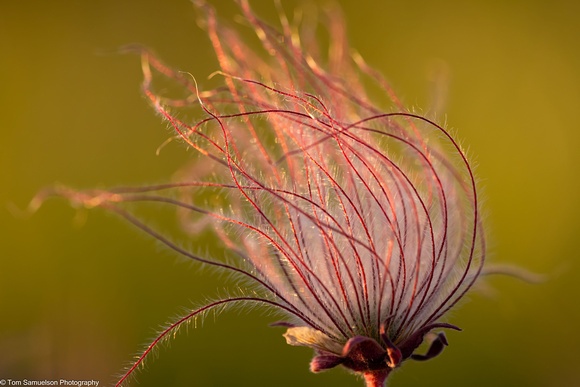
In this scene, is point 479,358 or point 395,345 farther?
point 479,358

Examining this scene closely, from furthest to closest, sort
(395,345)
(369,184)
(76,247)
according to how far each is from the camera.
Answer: (76,247)
(369,184)
(395,345)

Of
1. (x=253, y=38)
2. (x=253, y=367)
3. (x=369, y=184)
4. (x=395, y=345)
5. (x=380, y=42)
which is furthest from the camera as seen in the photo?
(x=380, y=42)

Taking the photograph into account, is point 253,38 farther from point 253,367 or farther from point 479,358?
point 479,358

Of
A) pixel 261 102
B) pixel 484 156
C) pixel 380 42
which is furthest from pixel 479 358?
pixel 261 102

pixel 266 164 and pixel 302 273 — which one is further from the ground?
pixel 266 164

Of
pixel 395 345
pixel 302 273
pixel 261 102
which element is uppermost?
pixel 261 102

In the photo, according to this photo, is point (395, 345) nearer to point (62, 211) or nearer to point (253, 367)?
point (253, 367)
